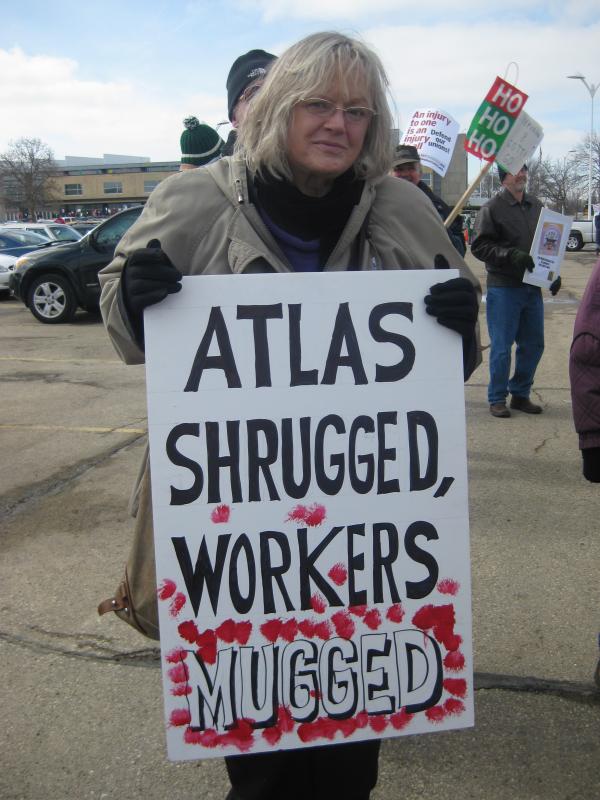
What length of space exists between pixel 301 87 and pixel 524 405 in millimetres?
4734

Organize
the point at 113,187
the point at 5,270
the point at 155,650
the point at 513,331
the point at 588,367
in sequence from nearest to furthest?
the point at 588,367 < the point at 155,650 < the point at 513,331 < the point at 5,270 < the point at 113,187

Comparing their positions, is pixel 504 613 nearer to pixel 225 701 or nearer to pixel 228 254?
pixel 225 701

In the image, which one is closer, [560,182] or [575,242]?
[575,242]

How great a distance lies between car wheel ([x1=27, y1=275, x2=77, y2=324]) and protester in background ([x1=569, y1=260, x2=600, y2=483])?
10.5 m

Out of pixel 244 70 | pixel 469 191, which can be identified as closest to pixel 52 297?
pixel 469 191

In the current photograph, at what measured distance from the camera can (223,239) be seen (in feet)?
5.99

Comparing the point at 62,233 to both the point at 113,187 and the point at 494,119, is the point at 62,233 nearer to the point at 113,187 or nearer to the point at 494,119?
the point at 494,119

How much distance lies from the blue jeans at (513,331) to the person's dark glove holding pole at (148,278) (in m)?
4.33

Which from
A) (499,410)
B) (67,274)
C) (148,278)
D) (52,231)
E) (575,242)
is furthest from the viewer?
(575,242)

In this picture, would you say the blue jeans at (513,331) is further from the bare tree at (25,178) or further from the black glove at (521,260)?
the bare tree at (25,178)

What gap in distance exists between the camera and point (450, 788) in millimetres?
2209

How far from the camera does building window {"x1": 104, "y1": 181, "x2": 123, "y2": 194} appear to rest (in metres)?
96.5

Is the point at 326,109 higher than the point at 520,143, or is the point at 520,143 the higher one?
the point at 520,143

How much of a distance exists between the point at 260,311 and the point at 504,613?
1.92 meters
